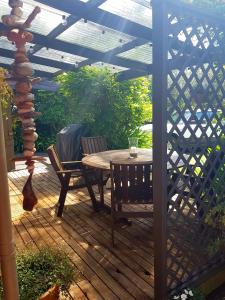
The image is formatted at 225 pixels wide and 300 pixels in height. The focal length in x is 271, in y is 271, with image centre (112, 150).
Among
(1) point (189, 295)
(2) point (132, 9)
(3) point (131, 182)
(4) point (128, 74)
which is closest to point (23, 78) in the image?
(1) point (189, 295)

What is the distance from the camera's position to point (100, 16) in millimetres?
2842

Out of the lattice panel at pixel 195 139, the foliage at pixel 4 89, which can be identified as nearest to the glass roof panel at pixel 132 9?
the lattice panel at pixel 195 139

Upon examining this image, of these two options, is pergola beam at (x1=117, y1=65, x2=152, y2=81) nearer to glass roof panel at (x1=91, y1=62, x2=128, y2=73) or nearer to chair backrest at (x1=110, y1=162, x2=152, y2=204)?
glass roof panel at (x1=91, y1=62, x2=128, y2=73)

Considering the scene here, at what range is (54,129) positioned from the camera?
11.1 metres

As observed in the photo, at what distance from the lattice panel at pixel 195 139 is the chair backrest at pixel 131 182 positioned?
58 centimetres

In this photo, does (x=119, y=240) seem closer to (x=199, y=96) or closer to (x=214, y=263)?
(x=214, y=263)

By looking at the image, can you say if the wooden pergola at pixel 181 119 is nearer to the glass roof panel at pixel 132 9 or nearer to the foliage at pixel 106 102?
the glass roof panel at pixel 132 9

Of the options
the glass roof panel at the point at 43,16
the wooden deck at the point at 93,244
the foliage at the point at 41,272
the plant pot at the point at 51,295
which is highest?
the glass roof panel at the point at 43,16

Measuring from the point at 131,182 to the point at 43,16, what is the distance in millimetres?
2580

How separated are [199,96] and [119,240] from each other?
183 cm

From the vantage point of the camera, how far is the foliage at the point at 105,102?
6.11 meters

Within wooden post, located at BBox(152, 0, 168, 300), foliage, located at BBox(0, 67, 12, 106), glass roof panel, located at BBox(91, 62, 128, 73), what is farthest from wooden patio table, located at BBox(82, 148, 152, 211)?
glass roof panel, located at BBox(91, 62, 128, 73)

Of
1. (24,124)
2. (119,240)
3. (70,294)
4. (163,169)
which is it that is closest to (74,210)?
(119,240)

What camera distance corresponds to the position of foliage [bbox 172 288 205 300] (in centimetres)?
202
